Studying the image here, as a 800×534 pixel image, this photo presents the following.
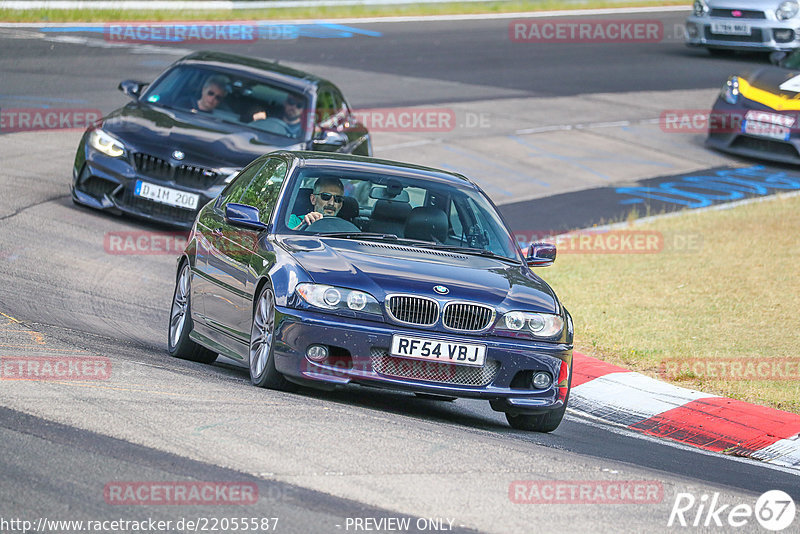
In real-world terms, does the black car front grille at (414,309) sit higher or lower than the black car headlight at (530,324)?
higher

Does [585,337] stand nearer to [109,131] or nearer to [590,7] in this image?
[109,131]

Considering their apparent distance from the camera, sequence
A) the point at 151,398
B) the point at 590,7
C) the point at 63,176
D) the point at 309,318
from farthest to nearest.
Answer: the point at 590,7
the point at 63,176
the point at 309,318
the point at 151,398

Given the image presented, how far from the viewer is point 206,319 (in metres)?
8.77

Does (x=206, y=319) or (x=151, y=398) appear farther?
(x=206, y=319)

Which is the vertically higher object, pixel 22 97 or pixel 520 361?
pixel 520 361

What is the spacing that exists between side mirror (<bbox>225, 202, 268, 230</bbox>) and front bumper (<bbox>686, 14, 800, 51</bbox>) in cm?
1956

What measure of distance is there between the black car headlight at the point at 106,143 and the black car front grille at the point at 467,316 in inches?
281

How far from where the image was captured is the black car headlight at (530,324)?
24.7ft

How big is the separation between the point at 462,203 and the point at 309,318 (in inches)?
77.1

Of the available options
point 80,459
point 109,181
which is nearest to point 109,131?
point 109,181
